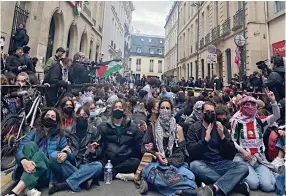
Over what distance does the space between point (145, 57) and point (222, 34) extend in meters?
44.2

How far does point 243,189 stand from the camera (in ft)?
11.1

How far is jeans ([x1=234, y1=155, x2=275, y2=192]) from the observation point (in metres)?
3.49

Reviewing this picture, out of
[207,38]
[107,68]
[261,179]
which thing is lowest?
[261,179]

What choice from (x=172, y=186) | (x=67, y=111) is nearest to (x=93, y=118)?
(x=67, y=111)

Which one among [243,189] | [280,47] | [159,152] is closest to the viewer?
[243,189]

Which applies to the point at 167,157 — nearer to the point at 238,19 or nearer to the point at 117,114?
the point at 117,114

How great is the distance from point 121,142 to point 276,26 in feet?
42.2

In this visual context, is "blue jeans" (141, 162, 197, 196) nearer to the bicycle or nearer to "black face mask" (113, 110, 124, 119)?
"black face mask" (113, 110, 124, 119)

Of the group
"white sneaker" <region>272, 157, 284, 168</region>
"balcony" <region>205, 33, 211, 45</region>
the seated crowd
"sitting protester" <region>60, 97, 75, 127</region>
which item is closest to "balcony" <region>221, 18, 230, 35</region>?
"balcony" <region>205, 33, 211, 45</region>

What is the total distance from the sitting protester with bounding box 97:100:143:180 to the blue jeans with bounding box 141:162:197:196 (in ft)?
1.65

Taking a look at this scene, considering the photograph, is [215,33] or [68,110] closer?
[68,110]

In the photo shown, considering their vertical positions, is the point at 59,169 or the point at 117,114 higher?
the point at 117,114

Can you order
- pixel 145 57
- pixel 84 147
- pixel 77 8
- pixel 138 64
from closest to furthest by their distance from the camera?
pixel 84 147 → pixel 77 8 → pixel 138 64 → pixel 145 57

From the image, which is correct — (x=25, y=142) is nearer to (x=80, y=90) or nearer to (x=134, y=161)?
(x=134, y=161)
